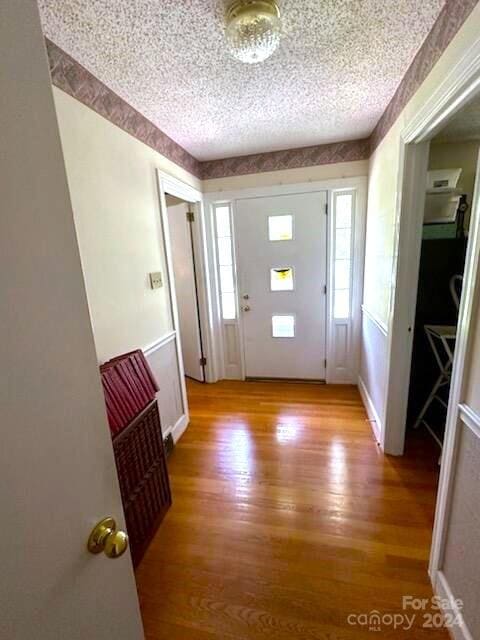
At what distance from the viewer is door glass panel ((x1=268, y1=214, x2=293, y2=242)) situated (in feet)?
9.13

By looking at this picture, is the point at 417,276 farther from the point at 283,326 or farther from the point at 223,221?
the point at 223,221

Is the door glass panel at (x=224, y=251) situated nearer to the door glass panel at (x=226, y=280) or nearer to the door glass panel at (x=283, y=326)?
the door glass panel at (x=226, y=280)

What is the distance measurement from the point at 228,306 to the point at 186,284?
519 mm

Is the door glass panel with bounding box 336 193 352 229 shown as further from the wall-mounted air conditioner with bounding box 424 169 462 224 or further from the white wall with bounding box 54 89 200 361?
the white wall with bounding box 54 89 200 361

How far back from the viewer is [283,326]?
3064mm

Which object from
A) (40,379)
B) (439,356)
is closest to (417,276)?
(439,356)

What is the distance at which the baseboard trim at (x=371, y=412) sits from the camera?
6.98ft

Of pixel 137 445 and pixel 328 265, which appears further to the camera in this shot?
pixel 328 265

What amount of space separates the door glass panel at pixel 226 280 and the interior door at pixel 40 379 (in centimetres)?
256

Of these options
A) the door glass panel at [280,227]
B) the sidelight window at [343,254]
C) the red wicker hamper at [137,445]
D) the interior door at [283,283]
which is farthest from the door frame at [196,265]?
the sidelight window at [343,254]

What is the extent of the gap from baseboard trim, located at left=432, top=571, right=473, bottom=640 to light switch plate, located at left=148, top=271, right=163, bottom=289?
209 cm

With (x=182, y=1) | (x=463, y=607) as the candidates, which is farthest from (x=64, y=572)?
(x=182, y=1)

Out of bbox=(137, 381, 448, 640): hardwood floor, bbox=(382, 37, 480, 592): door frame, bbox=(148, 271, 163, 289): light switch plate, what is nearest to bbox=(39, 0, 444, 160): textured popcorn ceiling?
bbox=(382, 37, 480, 592): door frame

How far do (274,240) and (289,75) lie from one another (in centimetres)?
144
